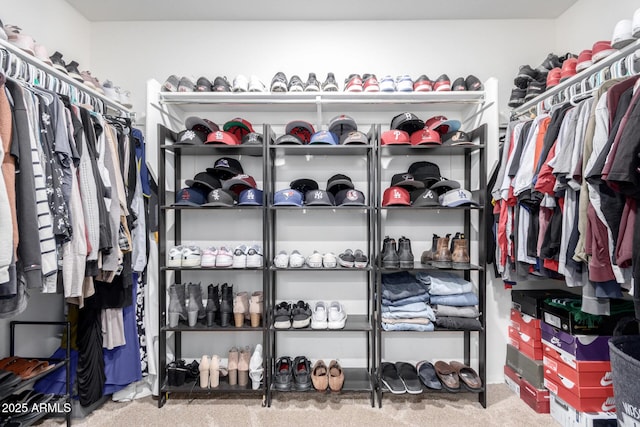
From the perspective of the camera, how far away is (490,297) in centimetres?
217

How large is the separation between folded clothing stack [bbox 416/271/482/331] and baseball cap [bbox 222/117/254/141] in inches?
61.8

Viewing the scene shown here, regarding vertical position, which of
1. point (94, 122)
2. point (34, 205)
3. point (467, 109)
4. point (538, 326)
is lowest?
point (538, 326)

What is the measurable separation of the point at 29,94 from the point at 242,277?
151 cm

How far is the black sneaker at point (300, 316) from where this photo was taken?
193cm

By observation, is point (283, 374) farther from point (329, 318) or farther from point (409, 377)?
point (409, 377)

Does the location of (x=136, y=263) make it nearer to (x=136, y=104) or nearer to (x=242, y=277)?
(x=242, y=277)

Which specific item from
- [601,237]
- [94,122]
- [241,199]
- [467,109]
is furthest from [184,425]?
[467,109]

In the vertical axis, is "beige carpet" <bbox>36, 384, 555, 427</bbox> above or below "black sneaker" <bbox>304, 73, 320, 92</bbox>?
below

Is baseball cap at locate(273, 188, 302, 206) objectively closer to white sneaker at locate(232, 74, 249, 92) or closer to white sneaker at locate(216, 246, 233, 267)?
white sneaker at locate(216, 246, 233, 267)

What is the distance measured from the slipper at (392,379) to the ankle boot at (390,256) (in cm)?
62

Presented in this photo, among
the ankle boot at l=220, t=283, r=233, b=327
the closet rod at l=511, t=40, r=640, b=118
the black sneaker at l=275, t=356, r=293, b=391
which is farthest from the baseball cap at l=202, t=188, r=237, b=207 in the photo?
the closet rod at l=511, t=40, r=640, b=118

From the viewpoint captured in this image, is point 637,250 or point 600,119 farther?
point 600,119

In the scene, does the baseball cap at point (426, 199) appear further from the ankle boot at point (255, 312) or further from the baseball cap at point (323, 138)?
the ankle boot at point (255, 312)

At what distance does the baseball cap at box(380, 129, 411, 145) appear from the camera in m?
1.95
